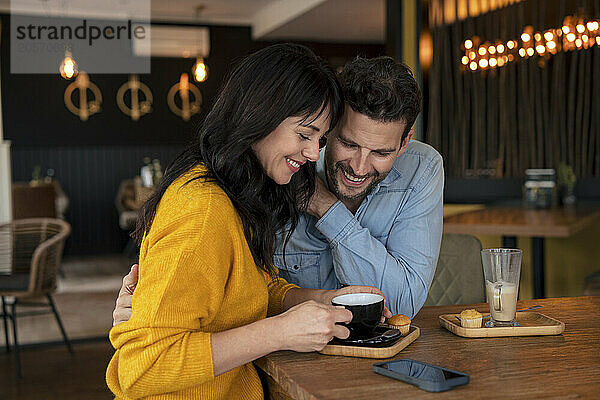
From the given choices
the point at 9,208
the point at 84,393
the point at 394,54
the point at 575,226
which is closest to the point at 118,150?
the point at 9,208

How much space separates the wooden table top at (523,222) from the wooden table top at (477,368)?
205cm

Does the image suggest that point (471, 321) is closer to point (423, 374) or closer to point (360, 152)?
point (423, 374)

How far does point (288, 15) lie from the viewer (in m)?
8.17

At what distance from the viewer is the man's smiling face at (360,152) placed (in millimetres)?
1686

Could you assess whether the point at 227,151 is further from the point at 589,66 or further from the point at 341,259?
the point at 589,66

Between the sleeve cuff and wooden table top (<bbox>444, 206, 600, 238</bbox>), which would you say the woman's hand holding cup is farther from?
wooden table top (<bbox>444, 206, 600, 238</bbox>)

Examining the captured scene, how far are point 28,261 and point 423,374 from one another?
4.15 metres

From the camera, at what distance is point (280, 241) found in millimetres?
1830

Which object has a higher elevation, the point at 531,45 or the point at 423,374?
the point at 531,45

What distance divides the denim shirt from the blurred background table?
1772 mm

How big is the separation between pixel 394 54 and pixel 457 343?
4728 mm

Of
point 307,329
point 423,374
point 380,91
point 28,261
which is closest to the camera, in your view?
point 423,374

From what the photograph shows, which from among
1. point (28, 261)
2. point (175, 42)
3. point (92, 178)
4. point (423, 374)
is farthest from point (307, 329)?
point (92, 178)

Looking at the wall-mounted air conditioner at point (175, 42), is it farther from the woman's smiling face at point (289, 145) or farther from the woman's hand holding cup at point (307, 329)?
the woman's hand holding cup at point (307, 329)
